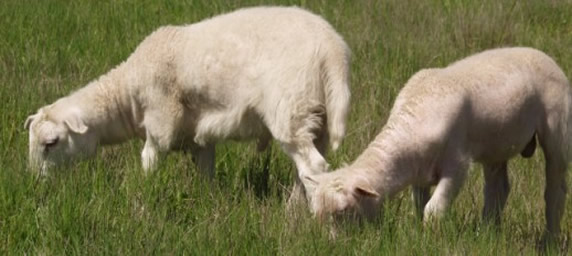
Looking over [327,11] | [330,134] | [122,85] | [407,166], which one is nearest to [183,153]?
[122,85]

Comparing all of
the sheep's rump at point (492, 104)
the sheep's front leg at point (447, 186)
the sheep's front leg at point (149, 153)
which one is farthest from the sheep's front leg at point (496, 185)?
the sheep's front leg at point (149, 153)

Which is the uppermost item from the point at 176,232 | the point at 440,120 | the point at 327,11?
the point at 440,120

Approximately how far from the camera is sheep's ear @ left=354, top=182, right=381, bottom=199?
18.4 feet

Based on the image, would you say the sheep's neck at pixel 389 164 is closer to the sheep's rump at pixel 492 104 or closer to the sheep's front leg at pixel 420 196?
the sheep's rump at pixel 492 104

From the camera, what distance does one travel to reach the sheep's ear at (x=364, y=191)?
221 inches

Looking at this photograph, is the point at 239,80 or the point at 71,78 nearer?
the point at 239,80

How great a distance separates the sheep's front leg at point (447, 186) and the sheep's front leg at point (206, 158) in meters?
1.86

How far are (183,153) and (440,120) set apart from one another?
92.2 inches

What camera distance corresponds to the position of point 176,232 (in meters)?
5.57

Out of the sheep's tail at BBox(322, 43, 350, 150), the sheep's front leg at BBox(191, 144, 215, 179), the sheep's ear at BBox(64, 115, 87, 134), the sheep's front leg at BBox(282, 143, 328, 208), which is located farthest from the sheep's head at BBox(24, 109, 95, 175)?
the sheep's tail at BBox(322, 43, 350, 150)

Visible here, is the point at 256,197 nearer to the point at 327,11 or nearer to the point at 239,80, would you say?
the point at 239,80

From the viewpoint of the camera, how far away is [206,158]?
294 inches

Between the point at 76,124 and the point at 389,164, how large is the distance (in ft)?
7.99

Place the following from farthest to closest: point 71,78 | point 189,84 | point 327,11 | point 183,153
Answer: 1. point 327,11
2. point 71,78
3. point 183,153
4. point 189,84
